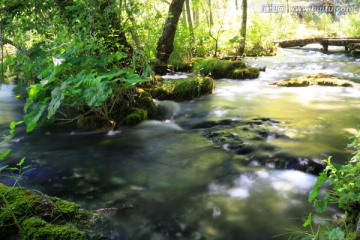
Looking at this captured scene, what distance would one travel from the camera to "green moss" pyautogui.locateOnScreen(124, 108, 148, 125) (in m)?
6.45

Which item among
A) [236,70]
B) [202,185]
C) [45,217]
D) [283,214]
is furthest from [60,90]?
[236,70]

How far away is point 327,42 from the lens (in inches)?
663

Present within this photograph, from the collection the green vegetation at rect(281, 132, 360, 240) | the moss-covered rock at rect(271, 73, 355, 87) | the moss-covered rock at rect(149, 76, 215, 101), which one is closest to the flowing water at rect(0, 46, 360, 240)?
the moss-covered rock at rect(149, 76, 215, 101)

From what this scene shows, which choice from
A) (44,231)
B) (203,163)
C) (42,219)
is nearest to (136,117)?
(203,163)

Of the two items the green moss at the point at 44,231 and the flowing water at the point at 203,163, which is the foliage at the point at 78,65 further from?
the green moss at the point at 44,231

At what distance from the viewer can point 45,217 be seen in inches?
99.4

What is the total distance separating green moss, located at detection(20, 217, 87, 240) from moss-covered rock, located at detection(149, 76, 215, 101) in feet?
18.9

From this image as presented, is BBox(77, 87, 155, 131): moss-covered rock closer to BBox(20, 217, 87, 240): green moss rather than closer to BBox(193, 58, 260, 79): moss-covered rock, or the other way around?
BBox(20, 217, 87, 240): green moss

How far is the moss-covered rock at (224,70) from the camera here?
10.9m

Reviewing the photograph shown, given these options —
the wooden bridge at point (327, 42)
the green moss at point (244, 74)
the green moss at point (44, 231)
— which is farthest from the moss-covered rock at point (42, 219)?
the wooden bridge at point (327, 42)

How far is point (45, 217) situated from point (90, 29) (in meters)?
4.49

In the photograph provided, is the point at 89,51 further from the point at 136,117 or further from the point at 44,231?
the point at 44,231

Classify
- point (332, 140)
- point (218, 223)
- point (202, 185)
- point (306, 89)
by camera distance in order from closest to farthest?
1. point (218, 223)
2. point (202, 185)
3. point (332, 140)
4. point (306, 89)

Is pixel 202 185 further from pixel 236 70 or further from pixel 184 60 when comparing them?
pixel 184 60
